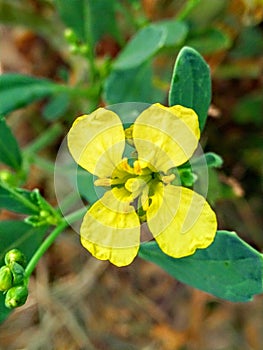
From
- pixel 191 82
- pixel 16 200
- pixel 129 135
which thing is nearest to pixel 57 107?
pixel 16 200

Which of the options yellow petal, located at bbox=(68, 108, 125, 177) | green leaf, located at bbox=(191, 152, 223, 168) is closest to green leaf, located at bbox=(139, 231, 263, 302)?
green leaf, located at bbox=(191, 152, 223, 168)

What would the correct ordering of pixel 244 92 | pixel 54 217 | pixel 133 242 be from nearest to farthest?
pixel 133 242 < pixel 54 217 < pixel 244 92

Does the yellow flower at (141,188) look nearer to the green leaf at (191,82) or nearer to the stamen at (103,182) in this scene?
the stamen at (103,182)

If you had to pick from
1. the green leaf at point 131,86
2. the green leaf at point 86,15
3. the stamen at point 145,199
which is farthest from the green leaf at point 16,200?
the green leaf at point 86,15

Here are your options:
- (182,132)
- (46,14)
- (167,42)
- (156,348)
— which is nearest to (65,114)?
(46,14)

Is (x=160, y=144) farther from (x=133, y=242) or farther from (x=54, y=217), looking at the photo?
(x=54, y=217)

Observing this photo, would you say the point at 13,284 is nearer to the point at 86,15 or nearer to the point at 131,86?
the point at 131,86
